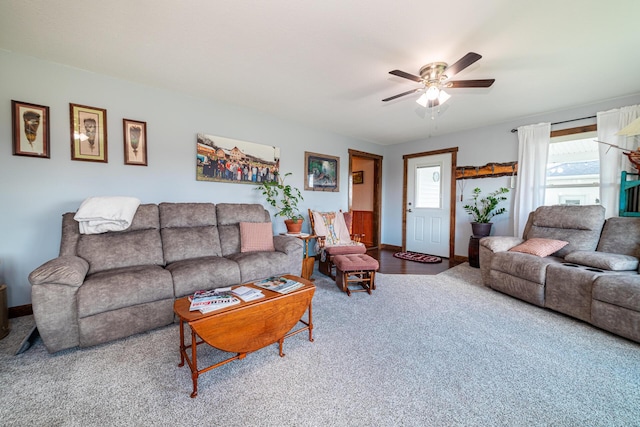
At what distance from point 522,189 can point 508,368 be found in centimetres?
315

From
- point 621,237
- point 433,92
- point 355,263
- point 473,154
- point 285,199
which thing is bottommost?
point 355,263

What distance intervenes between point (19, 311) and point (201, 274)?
1765 millimetres

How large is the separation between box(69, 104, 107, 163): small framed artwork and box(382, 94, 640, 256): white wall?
195 inches

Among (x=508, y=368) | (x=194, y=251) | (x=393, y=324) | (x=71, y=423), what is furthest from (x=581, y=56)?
(x=71, y=423)

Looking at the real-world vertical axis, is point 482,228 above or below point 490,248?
above

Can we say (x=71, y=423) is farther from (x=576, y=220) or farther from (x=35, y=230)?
(x=576, y=220)

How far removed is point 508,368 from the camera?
165cm

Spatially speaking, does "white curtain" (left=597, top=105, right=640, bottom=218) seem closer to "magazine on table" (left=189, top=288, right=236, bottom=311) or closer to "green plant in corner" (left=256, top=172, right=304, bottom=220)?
"green plant in corner" (left=256, top=172, right=304, bottom=220)

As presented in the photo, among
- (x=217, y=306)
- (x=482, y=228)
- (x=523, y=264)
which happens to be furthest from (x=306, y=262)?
(x=482, y=228)

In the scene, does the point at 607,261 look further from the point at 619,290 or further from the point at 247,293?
the point at 247,293

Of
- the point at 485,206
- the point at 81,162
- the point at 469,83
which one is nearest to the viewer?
the point at 469,83

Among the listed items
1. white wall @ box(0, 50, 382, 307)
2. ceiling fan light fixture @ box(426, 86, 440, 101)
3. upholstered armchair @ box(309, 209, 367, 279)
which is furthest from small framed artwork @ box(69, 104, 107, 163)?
ceiling fan light fixture @ box(426, 86, 440, 101)

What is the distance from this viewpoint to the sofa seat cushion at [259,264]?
2.58m

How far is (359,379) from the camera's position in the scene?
1.53m
